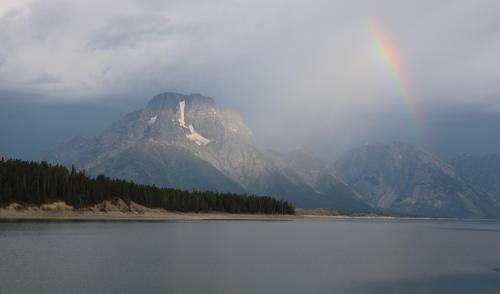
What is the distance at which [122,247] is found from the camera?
306ft

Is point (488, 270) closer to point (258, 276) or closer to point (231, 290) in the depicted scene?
point (258, 276)

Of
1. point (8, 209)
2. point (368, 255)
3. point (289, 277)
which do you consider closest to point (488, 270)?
point (368, 255)

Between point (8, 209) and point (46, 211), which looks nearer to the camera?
point (8, 209)

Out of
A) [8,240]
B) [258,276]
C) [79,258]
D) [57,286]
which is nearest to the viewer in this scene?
[57,286]

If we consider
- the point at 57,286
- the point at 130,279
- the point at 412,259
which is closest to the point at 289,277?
the point at 130,279

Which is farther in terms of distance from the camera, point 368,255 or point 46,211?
point 46,211

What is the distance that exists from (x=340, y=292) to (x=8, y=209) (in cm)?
15536

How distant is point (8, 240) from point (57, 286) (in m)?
49.0

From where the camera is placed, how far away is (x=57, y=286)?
171 feet

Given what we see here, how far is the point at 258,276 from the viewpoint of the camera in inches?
2488

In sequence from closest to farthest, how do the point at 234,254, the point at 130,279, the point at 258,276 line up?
the point at 130,279 < the point at 258,276 < the point at 234,254

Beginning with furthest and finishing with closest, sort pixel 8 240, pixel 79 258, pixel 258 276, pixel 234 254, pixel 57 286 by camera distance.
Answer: pixel 8 240 → pixel 234 254 → pixel 79 258 → pixel 258 276 → pixel 57 286

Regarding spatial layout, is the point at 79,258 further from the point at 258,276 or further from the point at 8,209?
the point at 8,209

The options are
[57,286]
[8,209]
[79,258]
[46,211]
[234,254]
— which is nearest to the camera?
[57,286]
